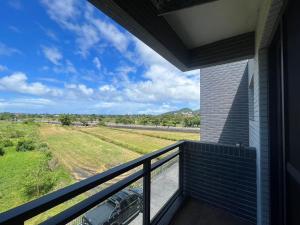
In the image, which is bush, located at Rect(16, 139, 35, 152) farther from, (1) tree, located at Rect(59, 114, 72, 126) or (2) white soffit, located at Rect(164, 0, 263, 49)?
(2) white soffit, located at Rect(164, 0, 263, 49)

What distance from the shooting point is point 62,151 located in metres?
34.5

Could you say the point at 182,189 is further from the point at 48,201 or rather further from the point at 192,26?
the point at 48,201

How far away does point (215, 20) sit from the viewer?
2256mm

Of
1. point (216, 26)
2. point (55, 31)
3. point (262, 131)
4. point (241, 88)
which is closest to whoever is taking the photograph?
point (262, 131)

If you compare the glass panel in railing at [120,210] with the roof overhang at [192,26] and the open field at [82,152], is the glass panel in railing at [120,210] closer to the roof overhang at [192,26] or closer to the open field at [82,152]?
the roof overhang at [192,26]

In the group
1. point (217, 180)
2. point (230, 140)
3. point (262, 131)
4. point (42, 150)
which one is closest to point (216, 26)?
point (262, 131)

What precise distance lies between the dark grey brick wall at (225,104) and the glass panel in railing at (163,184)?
2875 mm

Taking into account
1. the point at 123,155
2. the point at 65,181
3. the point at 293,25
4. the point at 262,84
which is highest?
the point at 293,25

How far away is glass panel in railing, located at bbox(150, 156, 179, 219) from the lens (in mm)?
2260

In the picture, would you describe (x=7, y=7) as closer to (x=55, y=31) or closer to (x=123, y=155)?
(x=55, y=31)

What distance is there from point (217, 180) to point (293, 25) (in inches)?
90.2

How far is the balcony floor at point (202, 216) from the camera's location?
2.44m

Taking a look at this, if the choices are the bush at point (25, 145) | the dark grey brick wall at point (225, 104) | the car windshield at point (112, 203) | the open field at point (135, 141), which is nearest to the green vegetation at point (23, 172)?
the bush at point (25, 145)

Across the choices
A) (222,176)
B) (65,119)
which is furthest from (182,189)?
(65,119)
